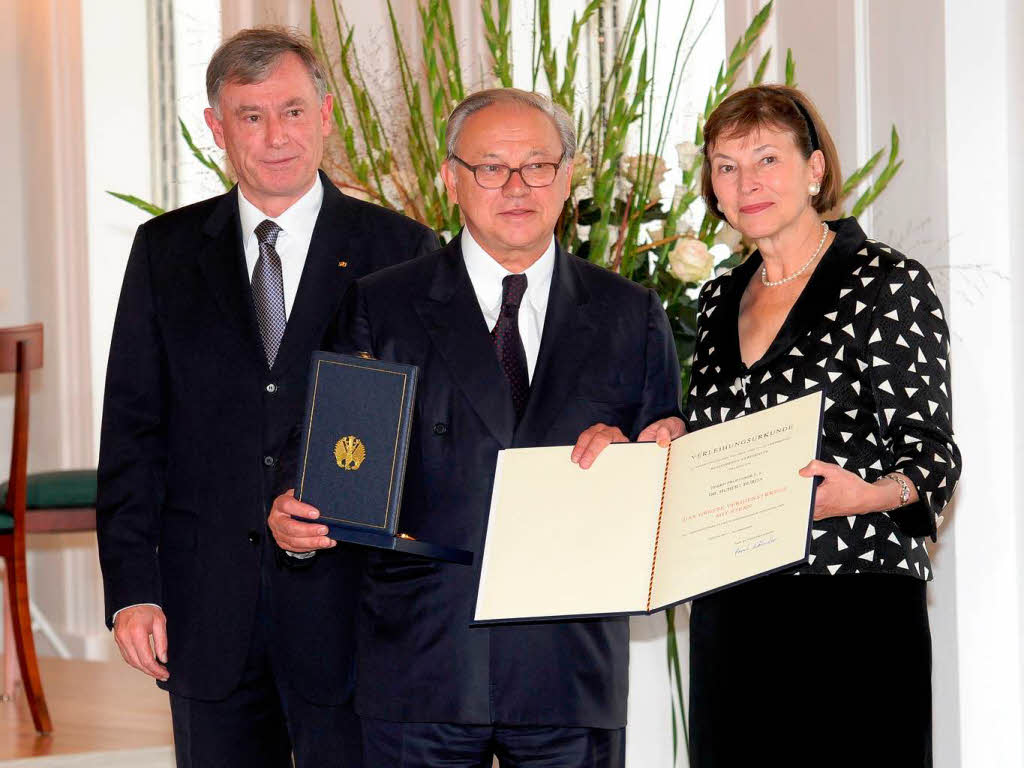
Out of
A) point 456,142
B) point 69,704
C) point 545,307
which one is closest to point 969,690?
point 545,307

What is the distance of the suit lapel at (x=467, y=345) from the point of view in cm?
203

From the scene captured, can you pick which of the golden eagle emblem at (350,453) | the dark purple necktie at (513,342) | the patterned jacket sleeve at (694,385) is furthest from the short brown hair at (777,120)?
the golden eagle emblem at (350,453)

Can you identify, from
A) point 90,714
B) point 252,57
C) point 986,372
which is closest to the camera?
point 252,57

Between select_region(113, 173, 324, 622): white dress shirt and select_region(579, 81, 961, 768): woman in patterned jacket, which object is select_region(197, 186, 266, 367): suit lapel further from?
select_region(579, 81, 961, 768): woman in patterned jacket

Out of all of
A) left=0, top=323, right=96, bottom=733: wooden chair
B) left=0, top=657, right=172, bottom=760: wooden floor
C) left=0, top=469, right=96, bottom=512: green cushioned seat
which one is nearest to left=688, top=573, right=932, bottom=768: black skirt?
left=0, top=657, right=172, bottom=760: wooden floor

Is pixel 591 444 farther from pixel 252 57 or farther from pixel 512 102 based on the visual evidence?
pixel 252 57

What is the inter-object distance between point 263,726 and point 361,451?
0.58 metres

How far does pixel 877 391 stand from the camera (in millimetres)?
2070

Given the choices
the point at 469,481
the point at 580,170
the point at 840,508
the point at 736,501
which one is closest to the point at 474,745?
the point at 469,481

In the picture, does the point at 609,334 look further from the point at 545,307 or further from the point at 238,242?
the point at 238,242

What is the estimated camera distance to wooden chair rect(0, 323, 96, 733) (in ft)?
15.4

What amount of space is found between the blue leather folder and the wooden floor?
2873mm

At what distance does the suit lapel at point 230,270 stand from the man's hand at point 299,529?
0.36 metres

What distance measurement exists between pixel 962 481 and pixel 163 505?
159 centimetres
